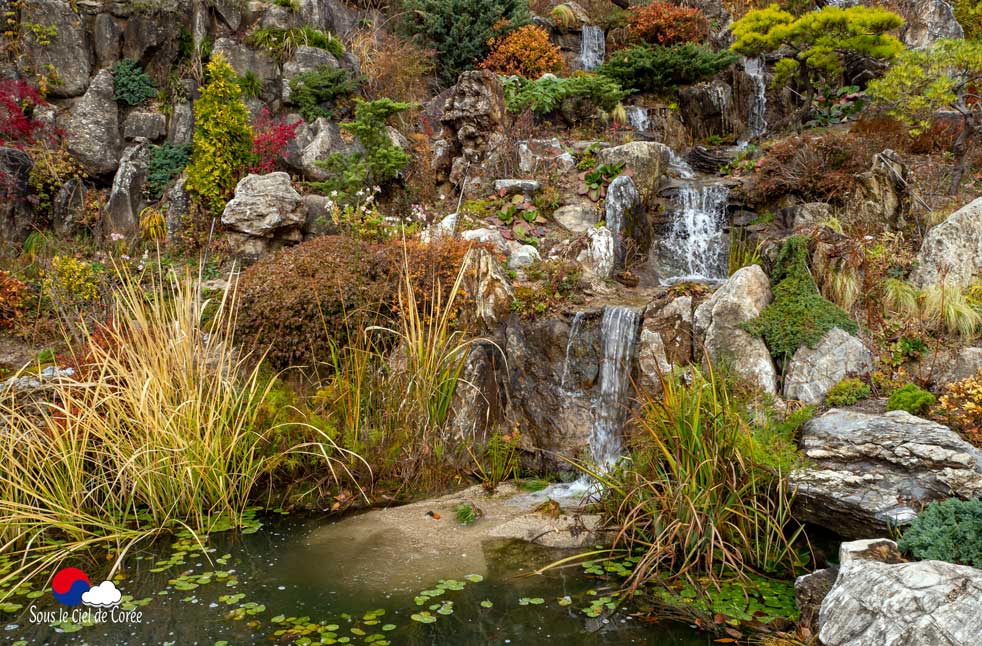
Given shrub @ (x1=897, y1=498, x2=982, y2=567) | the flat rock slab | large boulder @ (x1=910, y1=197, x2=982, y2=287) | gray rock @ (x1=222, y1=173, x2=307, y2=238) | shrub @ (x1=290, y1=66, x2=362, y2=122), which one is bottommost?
the flat rock slab

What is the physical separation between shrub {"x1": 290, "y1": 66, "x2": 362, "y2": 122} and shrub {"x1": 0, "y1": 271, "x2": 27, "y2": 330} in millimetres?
5877

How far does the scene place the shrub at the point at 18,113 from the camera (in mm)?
10977

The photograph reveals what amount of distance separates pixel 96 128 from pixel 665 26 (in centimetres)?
1190

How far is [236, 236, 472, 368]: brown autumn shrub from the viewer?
6.56 metres

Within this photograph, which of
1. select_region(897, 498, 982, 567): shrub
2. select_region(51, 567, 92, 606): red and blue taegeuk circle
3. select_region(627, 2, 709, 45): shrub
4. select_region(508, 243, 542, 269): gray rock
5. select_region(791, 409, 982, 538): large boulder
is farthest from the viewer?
select_region(627, 2, 709, 45): shrub

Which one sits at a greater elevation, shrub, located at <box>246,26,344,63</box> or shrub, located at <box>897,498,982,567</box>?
shrub, located at <box>246,26,344,63</box>

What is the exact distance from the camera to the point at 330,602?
393 cm

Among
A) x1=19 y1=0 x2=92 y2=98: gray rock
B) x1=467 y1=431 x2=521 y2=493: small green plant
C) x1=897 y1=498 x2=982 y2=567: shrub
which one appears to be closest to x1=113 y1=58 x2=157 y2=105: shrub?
x1=19 y1=0 x2=92 y2=98: gray rock

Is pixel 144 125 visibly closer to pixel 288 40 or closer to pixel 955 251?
pixel 288 40

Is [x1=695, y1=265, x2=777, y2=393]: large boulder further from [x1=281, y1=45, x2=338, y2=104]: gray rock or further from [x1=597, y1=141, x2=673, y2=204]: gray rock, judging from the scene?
[x1=281, y1=45, x2=338, y2=104]: gray rock

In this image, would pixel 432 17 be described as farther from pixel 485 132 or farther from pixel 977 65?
pixel 977 65

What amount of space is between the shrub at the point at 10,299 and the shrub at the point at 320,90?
5877mm

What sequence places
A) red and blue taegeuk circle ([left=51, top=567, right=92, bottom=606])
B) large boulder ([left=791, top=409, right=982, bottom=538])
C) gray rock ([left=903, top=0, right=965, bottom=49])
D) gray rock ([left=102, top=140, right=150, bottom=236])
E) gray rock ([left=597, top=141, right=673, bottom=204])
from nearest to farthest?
red and blue taegeuk circle ([left=51, top=567, right=92, bottom=606]), large boulder ([left=791, top=409, right=982, bottom=538]), gray rock ([left=597, top=141, right=673, bottom=204]), gray rock ([left=102, top=140, right=150, bottom=236]), gray rock ([left=903, top=0, right=965, bottom=49])

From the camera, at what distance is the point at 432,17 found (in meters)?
Result: 14.4
